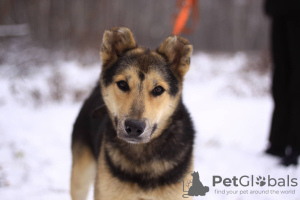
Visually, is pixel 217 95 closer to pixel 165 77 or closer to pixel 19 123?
pixel 19 123

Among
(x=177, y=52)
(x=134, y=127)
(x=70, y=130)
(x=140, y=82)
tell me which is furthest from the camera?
(x=70, y=130)

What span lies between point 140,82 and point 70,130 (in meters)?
4.05

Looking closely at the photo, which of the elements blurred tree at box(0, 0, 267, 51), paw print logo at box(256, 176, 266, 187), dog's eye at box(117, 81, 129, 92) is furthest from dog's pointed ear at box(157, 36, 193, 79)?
blurred tree at box(0, 0, 267, 51)

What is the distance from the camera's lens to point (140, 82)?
2.38 meters

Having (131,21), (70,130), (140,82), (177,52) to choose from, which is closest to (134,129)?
(140,82)

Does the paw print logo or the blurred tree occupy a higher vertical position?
the blurred tree

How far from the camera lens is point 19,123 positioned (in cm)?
586

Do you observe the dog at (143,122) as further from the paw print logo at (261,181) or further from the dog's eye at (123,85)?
the paw print logo at (261,181)

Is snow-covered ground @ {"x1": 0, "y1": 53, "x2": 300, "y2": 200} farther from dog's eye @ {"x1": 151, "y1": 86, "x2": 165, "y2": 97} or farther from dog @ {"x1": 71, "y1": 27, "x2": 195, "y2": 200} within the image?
dog's eye @ {"x1": 151, "y1": 86, "x2": 165, "y2": 97}

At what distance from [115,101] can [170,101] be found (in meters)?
0.48

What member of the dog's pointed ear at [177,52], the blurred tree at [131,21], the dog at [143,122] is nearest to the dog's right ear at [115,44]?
the dog at [143,122]

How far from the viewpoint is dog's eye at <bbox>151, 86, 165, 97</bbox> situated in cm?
242

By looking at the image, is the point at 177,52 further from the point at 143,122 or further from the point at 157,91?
the point at 143,122

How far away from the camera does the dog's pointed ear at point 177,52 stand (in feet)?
8.34
